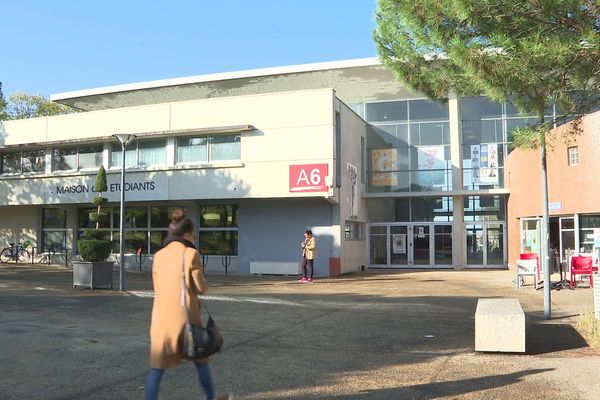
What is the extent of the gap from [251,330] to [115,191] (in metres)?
15.9

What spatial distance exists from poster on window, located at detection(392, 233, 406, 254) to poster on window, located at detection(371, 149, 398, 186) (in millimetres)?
2457

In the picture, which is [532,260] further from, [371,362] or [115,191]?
[115,191]

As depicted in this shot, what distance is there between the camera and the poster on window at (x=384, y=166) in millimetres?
26547

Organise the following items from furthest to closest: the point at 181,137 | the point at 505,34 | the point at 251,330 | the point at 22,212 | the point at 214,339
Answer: the point at 22,212, the point at 181,137, the point at 251,330, the point at 505,34, the point at 214,339

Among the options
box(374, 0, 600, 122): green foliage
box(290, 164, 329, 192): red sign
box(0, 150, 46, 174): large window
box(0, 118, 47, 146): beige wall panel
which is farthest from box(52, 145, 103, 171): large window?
box(374, 0, 600, 122): green foliage

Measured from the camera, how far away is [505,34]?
24.8ft

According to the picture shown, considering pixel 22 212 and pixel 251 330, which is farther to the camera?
pixel 22 212

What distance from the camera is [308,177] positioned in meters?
20.5

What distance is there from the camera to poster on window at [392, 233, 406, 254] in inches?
1057

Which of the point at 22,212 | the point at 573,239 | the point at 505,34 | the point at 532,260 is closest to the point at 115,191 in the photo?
the point at 22,212

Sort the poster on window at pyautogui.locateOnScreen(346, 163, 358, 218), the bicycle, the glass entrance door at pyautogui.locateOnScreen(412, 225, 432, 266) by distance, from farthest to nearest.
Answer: the bicycle → the glass entrance door at pyautogui.locateOnScreen(412, 225, 432, 266) → the poster on window at pyautogui.locateOnScreen(346, 163, 358, 218)

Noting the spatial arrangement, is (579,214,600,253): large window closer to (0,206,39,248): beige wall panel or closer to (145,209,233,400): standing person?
(145,209,233,400): standing person

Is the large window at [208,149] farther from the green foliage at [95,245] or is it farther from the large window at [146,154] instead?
the green foliage at [95,245]

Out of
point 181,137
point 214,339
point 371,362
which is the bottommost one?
point 371,362
